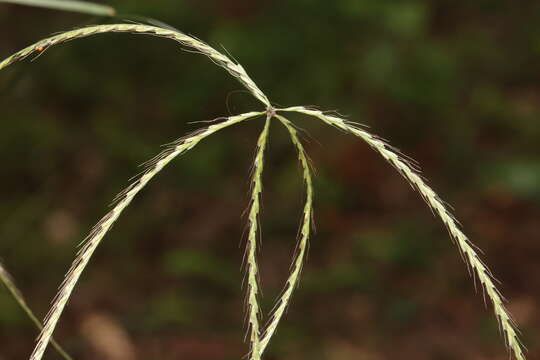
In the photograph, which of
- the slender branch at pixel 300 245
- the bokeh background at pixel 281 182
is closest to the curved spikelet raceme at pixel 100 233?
the slender branch at pixel 300 245

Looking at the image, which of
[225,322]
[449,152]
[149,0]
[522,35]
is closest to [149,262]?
[225,322]

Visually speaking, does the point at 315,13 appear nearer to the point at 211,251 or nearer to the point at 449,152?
the point at 449,152

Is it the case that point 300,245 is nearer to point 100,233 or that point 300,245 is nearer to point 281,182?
point 100,233

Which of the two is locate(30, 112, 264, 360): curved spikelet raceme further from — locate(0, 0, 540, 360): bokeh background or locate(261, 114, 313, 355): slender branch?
locate(0, 0, 540, 360): bokeh background

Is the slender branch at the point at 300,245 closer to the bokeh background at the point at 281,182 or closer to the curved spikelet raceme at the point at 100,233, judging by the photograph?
the curved spikelet raceme at the point at 100,233

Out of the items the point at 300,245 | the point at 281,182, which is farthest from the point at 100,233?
the point at 281,182

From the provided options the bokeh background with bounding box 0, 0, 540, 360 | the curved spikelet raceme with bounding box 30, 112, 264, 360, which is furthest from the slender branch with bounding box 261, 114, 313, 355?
the bokeh background with bounding box 0, 0, 540, 360

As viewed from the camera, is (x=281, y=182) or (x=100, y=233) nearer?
(x=100, y=233)

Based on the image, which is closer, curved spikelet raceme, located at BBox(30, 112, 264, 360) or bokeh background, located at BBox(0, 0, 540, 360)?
curved spikelet raceme, located at BBox(30, 112, 264, 360)
